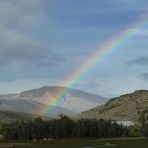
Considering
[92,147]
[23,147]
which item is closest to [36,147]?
[23,147]

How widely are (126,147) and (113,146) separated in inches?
310

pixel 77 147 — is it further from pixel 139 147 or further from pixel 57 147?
pixel 139 147

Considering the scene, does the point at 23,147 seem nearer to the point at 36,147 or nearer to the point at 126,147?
the point at 36,147

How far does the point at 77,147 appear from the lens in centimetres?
19212

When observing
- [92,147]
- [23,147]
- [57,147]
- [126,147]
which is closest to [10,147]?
[23,147]

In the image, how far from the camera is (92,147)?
621 ft

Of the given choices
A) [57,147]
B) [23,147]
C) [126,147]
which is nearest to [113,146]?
[126,147]

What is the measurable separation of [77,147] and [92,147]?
662cm

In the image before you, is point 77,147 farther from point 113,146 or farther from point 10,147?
point 10,147

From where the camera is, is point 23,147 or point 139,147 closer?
point 139,147

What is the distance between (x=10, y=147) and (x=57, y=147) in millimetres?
19110

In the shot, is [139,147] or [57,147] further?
[57,147]

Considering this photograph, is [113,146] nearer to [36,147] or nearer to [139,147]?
[139,147]

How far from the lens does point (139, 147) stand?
600ft
